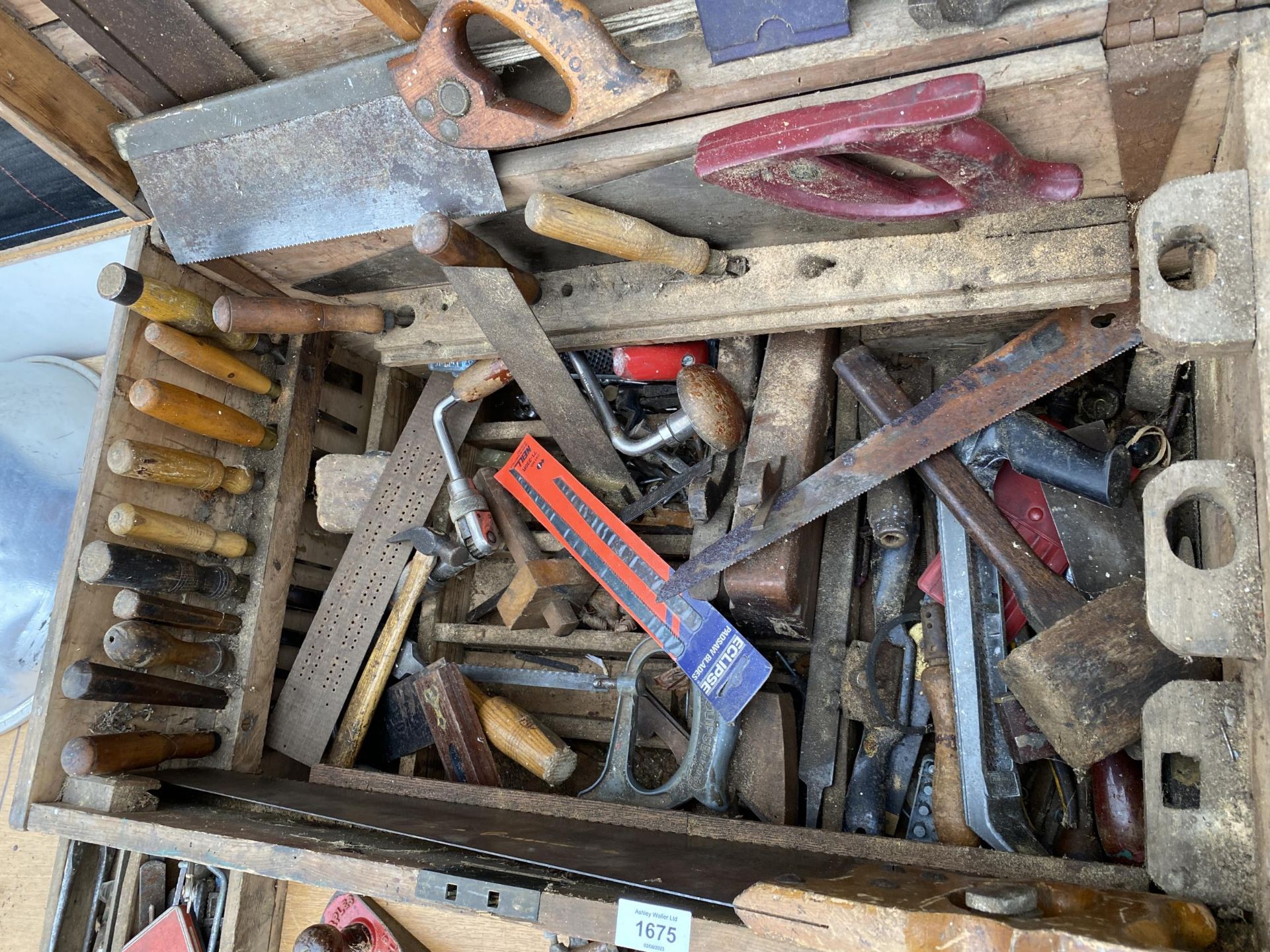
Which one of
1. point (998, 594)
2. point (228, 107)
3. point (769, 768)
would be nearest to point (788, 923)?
point (769, 768)

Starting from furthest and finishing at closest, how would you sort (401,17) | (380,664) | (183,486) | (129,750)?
(380,664) → (183,486) → (129,750) → (401,17)

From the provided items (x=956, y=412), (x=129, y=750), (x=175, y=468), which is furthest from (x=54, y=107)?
(x=956, y=412)

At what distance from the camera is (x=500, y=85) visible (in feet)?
5.59

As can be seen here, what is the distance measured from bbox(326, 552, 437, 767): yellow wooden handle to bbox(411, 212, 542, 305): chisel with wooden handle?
86 cm

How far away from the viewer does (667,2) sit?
1519mm

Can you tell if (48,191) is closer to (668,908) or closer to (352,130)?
(352,130)

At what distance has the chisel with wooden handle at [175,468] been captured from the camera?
211 centimetres

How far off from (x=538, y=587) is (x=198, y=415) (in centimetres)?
95

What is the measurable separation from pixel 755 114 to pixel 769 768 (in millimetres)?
1301

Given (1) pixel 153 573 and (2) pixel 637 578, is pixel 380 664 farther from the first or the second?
(2) pixel 637 578

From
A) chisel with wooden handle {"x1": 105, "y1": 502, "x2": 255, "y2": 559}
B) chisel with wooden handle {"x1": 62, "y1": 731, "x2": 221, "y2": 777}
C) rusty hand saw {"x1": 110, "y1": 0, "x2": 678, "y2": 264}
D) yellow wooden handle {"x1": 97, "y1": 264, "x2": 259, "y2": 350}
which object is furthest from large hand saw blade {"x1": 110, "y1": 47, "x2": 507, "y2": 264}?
chisel with wooden handle {"x1": 62, "y1": 731, "x2": 221, "y2": 777}

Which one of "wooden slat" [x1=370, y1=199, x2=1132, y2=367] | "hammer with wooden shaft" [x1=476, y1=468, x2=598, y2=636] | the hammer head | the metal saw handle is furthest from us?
the hammer head

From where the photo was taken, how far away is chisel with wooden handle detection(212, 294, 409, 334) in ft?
6.86

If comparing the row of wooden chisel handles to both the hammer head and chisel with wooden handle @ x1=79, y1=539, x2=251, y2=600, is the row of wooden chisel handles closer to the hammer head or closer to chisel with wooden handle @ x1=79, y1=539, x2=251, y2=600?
chisel with wooden handle @ x1=79, y1=539, x2=251, y2=600
